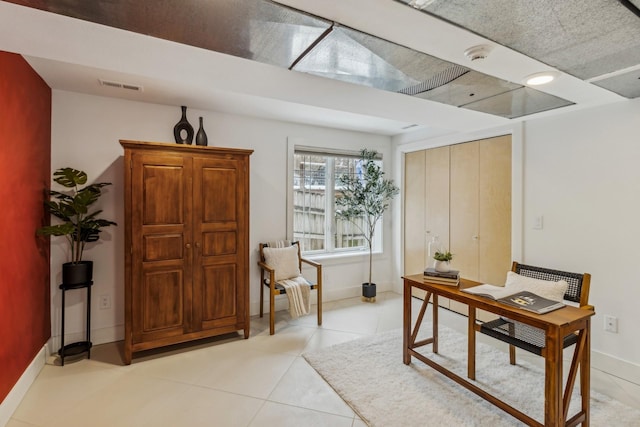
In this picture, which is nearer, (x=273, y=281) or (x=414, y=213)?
(x=273, y=281)

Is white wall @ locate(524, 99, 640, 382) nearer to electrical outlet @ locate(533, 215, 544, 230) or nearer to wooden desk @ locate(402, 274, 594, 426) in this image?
electrical outlet @ locate(533, 215, 544, 230)

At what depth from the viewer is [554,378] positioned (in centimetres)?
167

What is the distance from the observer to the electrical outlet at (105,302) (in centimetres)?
298

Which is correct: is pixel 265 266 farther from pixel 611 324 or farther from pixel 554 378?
pixel 611 324

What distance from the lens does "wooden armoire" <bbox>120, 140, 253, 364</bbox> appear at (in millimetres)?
2623

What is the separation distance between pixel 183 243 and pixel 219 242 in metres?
0.31

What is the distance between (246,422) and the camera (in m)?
1.93

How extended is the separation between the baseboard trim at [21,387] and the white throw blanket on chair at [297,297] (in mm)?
2036

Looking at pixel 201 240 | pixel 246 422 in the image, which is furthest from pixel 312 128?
pixel 246 422

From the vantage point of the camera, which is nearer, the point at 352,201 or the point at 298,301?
the point at 298,301

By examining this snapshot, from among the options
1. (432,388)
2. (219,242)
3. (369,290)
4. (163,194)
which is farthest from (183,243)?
(369,290)

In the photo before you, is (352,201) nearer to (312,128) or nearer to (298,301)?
(312,128)

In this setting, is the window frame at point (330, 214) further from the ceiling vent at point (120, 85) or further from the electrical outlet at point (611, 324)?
the electrical outlet at point (611, 324)

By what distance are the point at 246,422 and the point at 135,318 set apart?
1.36m
